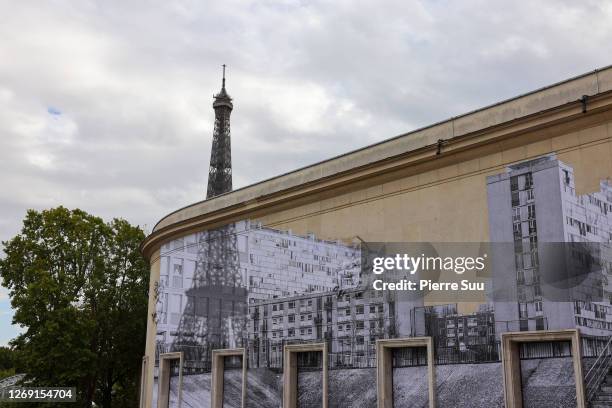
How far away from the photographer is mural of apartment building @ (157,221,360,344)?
17.1 m

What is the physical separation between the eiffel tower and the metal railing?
10045 mm

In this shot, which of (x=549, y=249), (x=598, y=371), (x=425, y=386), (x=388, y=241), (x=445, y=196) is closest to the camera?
(x=598, y=371)

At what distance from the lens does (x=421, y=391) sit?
14.8 metres

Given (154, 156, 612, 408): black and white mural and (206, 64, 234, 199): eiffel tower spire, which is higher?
(206, 64, 234, 199): eiffel tower spire

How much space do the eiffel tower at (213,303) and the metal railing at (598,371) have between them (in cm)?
1005

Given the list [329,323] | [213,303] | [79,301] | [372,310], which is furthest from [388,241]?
[79,301]

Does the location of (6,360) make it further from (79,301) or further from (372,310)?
(372,310)

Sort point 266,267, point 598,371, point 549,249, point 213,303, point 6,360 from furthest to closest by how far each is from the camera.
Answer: point 6,360, point 213,303, point 266,267, point 549,249, point 598,371

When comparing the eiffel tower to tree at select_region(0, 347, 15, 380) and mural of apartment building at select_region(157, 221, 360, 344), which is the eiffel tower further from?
tree at select_region(0, 347, 15, 380)

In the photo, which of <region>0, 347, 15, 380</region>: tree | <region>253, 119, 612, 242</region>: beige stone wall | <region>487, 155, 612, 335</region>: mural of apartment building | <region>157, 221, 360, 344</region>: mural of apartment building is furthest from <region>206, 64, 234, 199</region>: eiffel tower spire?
<region>487, 155, 612, 335</region>: mural of apartment building

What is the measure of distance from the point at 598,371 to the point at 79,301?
85.5ft

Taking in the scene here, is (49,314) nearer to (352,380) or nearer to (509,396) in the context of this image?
(352,380)

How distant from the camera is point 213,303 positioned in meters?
20.9

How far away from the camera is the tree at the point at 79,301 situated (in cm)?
3003
